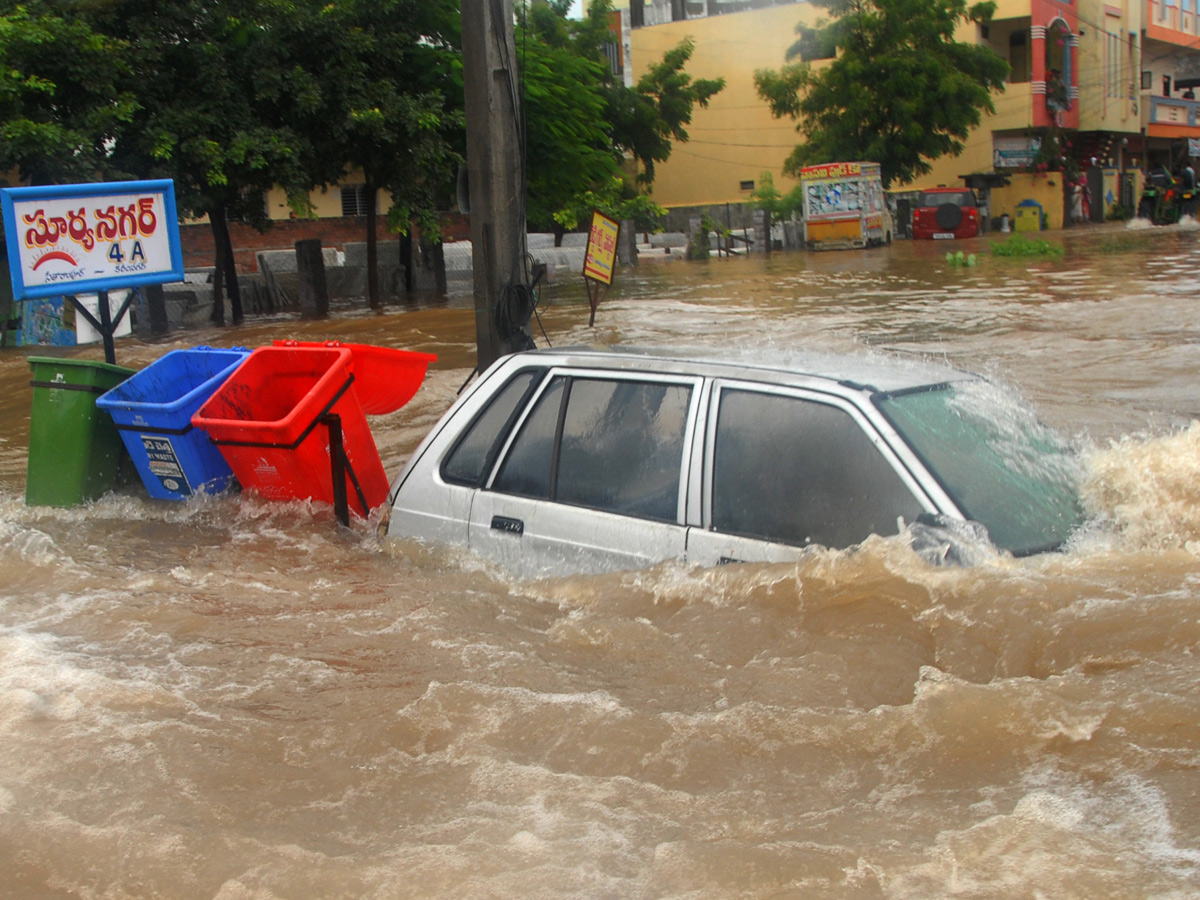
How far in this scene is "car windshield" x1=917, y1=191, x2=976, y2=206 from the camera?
39.0m

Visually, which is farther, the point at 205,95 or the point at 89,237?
the point at 205,95

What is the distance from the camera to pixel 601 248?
14.4 metres

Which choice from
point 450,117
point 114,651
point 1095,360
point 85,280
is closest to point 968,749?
point 114,651

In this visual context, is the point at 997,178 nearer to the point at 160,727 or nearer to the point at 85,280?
the point at 85,280

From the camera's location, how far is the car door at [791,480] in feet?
12.0

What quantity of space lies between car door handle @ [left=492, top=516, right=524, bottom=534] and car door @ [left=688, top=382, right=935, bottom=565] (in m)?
0.78

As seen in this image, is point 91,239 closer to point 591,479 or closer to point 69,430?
point 69,430

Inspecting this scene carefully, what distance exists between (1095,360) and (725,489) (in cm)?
870

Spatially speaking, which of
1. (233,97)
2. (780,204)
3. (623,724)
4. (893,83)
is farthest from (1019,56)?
(623,724)

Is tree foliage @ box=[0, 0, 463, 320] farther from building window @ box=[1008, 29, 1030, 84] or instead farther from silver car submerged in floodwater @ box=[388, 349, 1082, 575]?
building window @ box=[1008, 29, 1030, 84]

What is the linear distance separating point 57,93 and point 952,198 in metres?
29.7

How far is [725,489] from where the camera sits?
3916 mm

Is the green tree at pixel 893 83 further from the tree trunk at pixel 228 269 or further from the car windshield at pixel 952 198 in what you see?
the tree trunk at pixel 228 269

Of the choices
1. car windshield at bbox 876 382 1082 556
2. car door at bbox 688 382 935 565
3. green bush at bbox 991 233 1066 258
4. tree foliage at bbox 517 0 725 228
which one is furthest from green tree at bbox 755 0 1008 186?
car door at bbox 688 382 935 565
